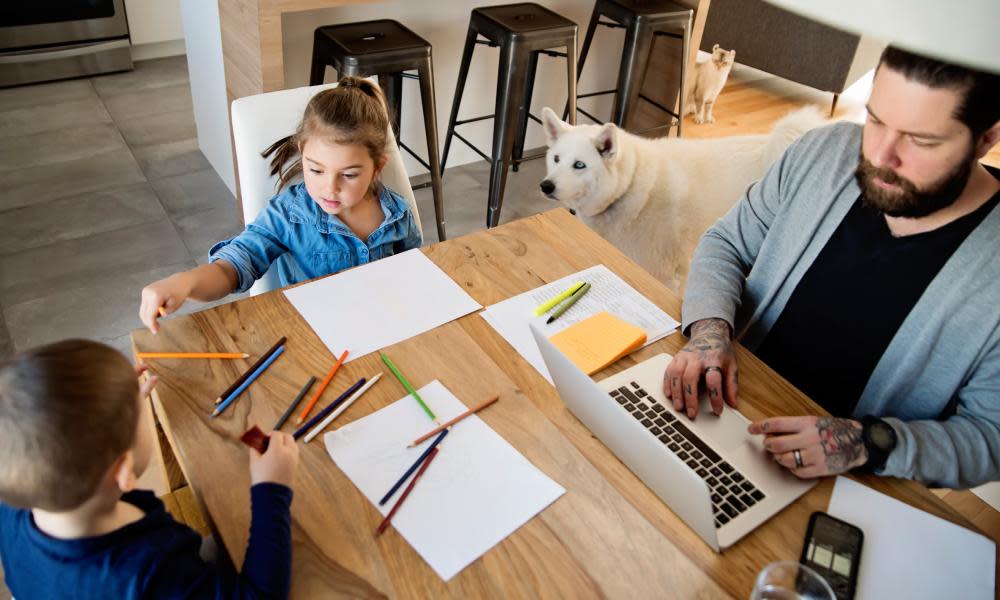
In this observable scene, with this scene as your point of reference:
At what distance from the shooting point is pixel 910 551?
0.93 metres

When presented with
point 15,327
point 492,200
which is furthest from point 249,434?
point 492,200

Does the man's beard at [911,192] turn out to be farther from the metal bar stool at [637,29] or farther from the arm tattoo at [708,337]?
the metal bar stool at [637,29]

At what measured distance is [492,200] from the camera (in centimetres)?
299

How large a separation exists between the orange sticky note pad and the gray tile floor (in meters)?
1.71

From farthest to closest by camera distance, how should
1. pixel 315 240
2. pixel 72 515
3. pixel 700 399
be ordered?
pixel 315 240
pixel 700 399
pixel 72 515

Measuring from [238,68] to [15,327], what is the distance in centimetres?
114

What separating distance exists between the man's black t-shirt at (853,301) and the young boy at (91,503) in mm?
1016

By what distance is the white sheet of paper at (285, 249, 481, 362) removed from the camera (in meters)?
1.22

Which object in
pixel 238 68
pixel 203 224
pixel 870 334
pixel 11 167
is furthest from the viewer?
pixel 11 167

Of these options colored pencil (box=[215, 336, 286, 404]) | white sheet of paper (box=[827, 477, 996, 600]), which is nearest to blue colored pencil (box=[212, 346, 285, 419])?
colored pencil (box=[215, 336, 286, 404])

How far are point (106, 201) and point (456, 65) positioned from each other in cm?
162

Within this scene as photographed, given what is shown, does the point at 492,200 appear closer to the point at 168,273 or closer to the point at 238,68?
the point at 238,68

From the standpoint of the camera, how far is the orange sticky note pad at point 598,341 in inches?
47.4

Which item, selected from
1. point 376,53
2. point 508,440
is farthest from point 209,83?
point 508,440
